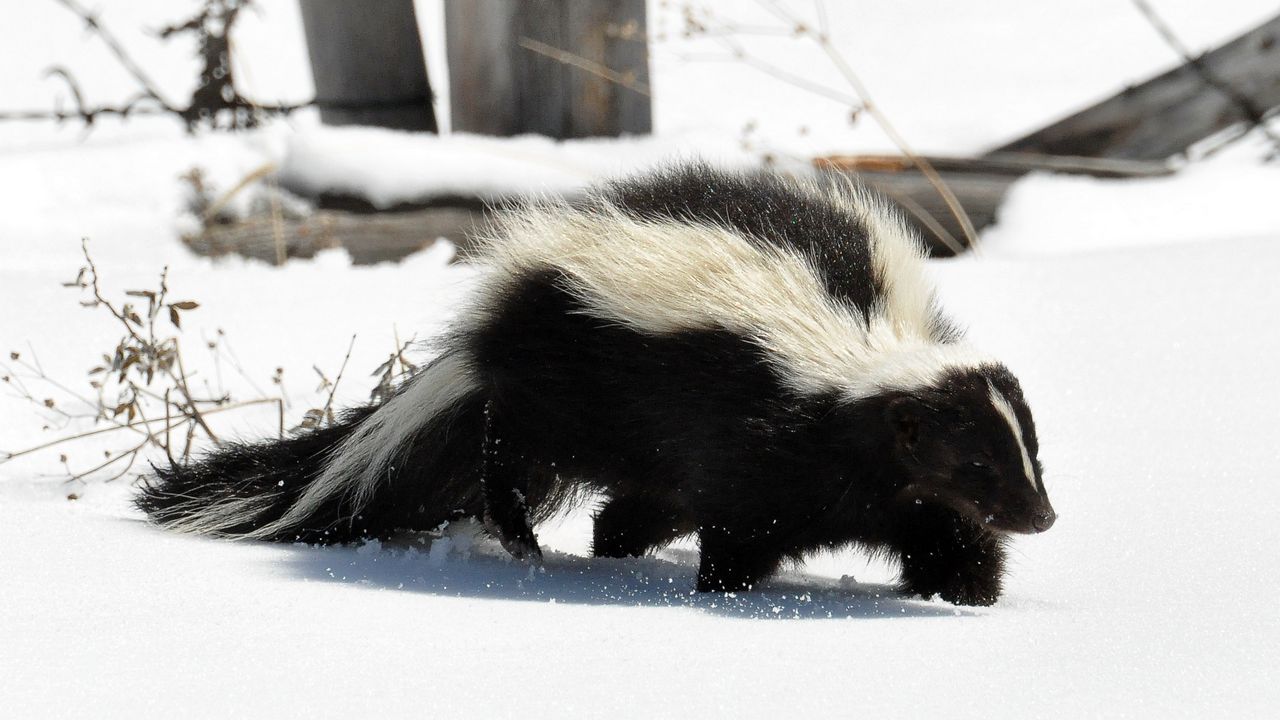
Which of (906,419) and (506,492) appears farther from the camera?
(506,492)

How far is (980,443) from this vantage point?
304 cm

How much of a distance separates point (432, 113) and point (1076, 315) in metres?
3.20

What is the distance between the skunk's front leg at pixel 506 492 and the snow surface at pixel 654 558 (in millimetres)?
91

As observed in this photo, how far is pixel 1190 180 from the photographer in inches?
249

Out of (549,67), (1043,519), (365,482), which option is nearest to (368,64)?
(549,67)

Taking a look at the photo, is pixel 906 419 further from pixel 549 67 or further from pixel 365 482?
pixel 549 67

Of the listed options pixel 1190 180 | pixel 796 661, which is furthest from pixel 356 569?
pixel 1190 180

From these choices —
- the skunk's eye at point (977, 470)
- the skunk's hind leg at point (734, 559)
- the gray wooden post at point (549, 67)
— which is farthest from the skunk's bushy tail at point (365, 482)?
the gray wooden post at point (549, 67)

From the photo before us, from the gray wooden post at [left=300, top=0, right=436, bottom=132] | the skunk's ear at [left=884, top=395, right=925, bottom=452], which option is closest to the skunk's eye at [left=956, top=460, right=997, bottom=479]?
the skunk's ear at [left=884, top=395, right=925, bottom=452]

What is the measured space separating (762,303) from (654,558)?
1.00 m

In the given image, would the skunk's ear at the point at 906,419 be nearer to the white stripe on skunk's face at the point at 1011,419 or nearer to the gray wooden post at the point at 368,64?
the white stripe on skunk's face at the point at 1011,419

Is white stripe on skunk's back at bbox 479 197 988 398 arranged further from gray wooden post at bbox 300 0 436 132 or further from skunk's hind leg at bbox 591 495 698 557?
gray wooden post at bbox 300 0 436 132

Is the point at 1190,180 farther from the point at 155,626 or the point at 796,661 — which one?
the point at 155,626

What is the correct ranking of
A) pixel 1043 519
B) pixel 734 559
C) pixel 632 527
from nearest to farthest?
pixel 1043 519 → pixel 734 559 → pixel 632 527
